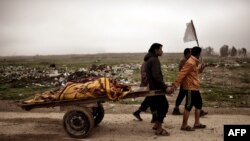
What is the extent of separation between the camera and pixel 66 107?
860 centimetres

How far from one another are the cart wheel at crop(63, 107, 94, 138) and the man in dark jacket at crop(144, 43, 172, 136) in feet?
5.18

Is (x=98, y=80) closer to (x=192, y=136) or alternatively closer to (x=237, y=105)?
(x=192, y=136)

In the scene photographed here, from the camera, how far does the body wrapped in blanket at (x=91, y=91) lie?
8266mm

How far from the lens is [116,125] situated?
9.81 metres

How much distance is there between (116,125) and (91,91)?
5.94 feet

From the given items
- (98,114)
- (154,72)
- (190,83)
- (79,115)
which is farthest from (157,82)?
(98,114)

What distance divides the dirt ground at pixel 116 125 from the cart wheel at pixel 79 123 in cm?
17

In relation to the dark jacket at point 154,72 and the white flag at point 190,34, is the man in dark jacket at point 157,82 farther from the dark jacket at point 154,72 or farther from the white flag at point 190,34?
the white flag at point 190,34

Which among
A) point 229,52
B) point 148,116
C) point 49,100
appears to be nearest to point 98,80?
point 49,100

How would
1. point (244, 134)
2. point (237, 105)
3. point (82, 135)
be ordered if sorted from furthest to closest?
point (237, 105)
point (82, 135)
point (244, 134)

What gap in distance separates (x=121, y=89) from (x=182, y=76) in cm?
157
